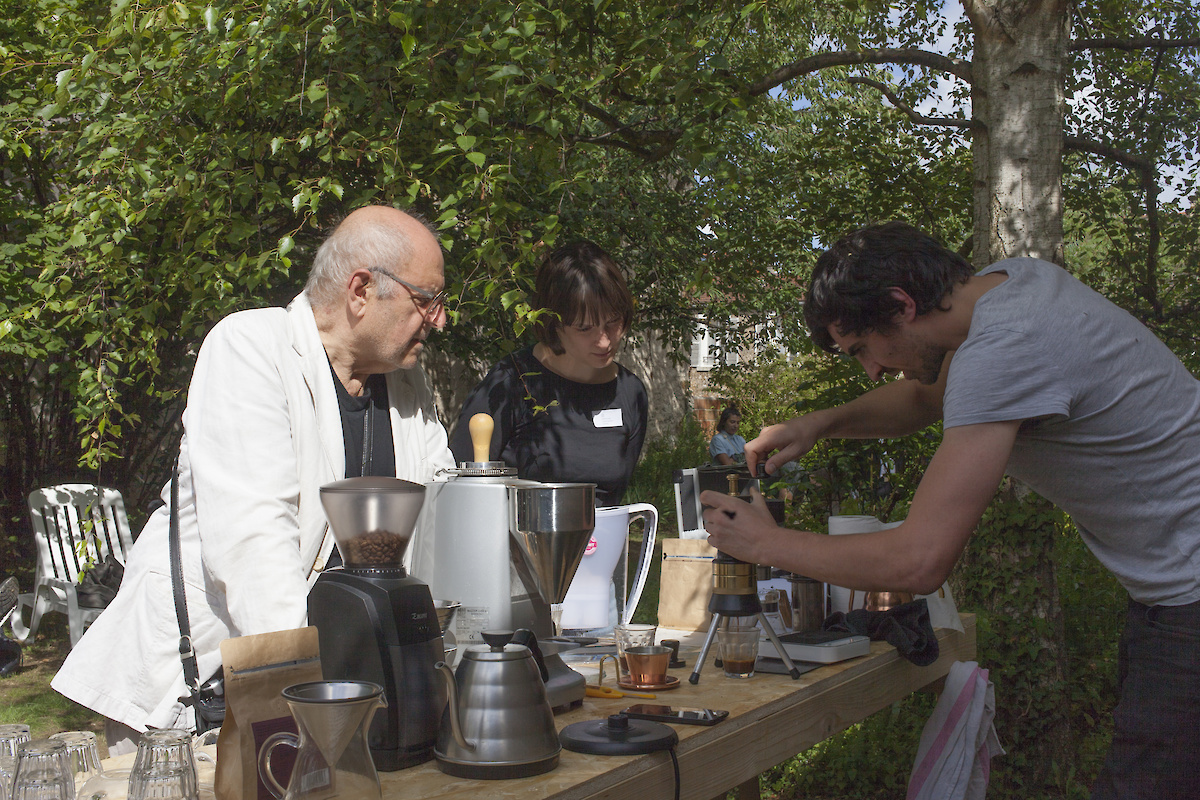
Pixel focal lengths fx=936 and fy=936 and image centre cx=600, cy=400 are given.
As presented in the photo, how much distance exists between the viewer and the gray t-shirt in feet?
5.40

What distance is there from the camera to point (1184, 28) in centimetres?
538

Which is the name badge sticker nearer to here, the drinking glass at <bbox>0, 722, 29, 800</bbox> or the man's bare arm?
the man's bare arm

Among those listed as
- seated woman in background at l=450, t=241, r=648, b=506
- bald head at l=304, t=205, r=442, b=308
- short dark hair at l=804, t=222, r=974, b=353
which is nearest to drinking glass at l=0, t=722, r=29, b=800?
bald head at l=304, t=205, r=442, b=308

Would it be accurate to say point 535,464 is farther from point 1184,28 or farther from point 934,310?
point 1184,28

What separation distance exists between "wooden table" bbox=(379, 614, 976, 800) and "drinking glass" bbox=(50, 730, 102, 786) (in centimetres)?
35

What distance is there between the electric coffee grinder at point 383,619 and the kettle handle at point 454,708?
4cm

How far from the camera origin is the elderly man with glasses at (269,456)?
166 centimetres

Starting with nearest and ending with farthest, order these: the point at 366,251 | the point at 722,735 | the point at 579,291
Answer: the point at 722,735, the point at 366,251, the point at 579,291

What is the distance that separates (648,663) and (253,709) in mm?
839

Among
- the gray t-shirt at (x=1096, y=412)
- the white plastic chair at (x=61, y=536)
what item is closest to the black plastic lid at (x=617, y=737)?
the gray t-shirt at (x=1096, y=412)

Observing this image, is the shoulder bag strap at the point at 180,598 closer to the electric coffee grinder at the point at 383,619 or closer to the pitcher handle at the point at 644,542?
the electric coffee grinder at the point at 383,619

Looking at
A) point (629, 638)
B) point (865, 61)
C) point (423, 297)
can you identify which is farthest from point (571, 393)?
point (865, 61)

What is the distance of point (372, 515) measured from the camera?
50.8 inches

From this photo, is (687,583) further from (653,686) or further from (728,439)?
(728,439)
